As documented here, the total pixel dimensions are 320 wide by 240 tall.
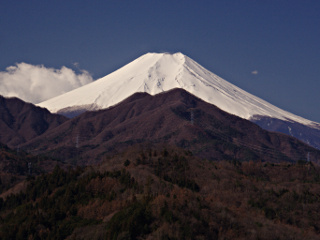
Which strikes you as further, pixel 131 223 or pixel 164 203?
pixel 164 203

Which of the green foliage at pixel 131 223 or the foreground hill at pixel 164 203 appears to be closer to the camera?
the green foliage at pixel 131 223

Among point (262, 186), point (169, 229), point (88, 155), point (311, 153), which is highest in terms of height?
point (311, 153)

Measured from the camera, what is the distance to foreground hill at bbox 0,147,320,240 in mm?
47781

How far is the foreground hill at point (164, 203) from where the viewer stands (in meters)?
47.8

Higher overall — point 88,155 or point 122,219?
point 88,155

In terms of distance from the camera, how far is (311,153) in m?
199

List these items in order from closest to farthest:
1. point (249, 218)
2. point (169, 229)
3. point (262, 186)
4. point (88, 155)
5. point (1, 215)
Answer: point (169, 229) < point (249, 218) < point (1, 215) < point (262, 186) < point (88, 155)

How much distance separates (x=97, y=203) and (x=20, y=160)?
71.2 meters

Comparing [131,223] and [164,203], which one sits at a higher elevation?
[164,203]

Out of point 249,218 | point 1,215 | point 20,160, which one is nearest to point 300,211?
point 249,218

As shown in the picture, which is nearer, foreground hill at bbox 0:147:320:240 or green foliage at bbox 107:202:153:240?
green foliage at bbox 107:202:153:240

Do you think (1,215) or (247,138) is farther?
(247,138)

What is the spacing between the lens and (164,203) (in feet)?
166

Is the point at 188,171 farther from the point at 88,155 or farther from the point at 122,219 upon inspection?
the point at 88,155
